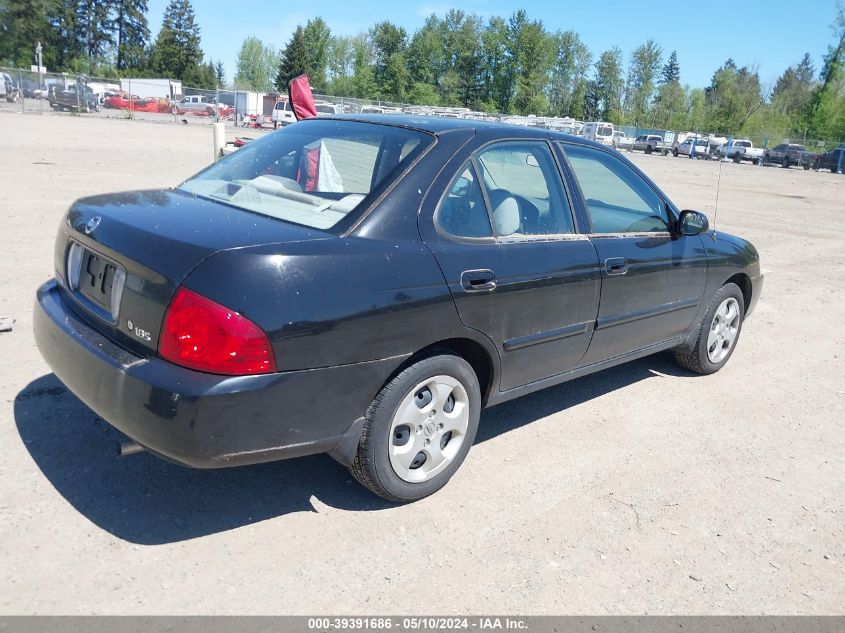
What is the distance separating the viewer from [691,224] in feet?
15.5

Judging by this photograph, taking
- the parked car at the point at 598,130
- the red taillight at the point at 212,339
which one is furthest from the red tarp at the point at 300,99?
the parked car at the point at 598,130

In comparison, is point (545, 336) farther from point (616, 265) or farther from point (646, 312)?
point (646, 312)

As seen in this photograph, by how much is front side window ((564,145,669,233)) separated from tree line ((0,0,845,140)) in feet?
284

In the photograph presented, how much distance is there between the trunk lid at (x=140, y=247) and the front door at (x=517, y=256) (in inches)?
27.9

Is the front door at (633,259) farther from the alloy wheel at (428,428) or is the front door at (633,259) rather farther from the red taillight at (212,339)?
the red taillight at (212,339)

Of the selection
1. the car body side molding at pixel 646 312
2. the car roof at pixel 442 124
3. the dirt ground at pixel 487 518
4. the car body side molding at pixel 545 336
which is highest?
the car roof at pixel 442 124

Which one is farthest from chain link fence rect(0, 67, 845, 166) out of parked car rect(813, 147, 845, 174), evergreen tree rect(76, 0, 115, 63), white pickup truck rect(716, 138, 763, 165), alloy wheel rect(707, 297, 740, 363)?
evergreen tree rect(76, 0, 115, 63)

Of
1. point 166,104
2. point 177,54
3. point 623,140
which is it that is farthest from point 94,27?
point 623,140

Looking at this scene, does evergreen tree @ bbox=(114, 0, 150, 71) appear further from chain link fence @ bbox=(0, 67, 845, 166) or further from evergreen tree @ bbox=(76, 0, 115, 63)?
Result: chain link fence @ bbox=(0, 67, 845, 166)

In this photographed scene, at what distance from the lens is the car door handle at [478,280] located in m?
3.29

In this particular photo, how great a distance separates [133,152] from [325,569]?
18553mm

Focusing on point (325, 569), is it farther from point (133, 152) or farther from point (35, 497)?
point (133, 152)

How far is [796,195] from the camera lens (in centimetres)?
2581

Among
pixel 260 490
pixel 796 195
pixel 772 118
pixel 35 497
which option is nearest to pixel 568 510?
pixel 260 490
